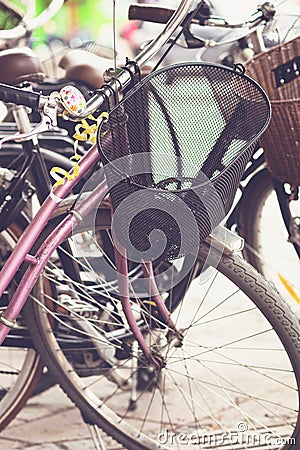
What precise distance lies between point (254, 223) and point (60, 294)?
0.87 metres

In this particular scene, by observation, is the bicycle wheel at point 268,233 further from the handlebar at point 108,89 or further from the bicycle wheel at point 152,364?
the handlebar at point 108,89

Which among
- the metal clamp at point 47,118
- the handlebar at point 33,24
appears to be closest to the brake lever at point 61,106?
the metal clamp at point 47,118

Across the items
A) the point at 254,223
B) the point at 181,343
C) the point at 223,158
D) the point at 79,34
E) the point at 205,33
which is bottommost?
the point at 181,343

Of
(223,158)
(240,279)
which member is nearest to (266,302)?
(240,279)

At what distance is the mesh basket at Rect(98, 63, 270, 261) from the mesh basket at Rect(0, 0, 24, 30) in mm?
759

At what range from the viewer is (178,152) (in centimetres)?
209

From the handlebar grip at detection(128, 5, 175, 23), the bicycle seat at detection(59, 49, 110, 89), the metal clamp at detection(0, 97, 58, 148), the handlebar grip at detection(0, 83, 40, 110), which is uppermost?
the bicycle seat at detection(59, 49, 110, 89)

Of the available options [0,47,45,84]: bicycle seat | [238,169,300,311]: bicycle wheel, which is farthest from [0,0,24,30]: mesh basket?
[238,169,300,311]: bicycle wheel

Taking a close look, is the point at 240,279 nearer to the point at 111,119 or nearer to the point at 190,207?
the point at 190,207

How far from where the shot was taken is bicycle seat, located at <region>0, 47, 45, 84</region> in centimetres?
252

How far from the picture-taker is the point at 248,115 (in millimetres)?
2092

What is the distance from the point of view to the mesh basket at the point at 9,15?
8.36 feet

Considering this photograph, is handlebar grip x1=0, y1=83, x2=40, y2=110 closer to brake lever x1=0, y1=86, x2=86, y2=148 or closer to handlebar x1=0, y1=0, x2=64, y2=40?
brake lever x1=0, y1=86, x2=86, y2=148

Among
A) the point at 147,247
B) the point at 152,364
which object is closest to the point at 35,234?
the point at 147,247
